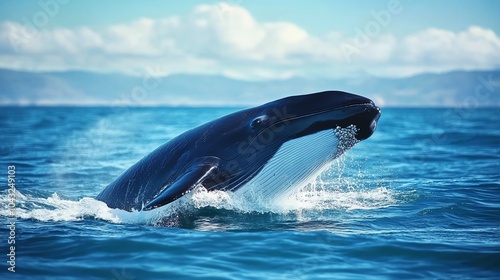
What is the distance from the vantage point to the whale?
1131 cm

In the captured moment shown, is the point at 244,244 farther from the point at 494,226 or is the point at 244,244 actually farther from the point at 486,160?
the point at 486,160

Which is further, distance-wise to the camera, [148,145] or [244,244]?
[148,145]

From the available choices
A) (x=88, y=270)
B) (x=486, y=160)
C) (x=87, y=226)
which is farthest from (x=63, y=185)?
(x=486, y=160)

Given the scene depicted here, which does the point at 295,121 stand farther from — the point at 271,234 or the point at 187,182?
the point at 187,182

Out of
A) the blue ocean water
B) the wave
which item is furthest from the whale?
the blue ocean water

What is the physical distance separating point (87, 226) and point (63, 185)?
7.03 m

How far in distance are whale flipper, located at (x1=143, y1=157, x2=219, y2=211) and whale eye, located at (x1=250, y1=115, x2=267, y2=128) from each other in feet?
3.00

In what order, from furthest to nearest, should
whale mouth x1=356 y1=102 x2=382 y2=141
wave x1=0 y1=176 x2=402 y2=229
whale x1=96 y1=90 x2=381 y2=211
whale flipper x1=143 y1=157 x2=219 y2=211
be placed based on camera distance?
wave x1=0 y1=176 x2=402 y2=229 < whale x1=96 y1=90 x2=381 y2=211 < whale mouth x1=356 y1=102 x2=382 y2=141 < whale flipper x1=143 y1=157 x2=219 y2=211

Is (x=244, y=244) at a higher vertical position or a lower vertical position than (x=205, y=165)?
lower

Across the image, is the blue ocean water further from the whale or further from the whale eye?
the whale eye

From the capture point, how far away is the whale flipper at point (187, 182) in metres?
10.1

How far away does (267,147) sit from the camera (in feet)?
38.7

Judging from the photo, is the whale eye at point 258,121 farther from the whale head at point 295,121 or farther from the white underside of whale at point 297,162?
the white underside of whale at point 297,162

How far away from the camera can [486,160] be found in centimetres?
2472
